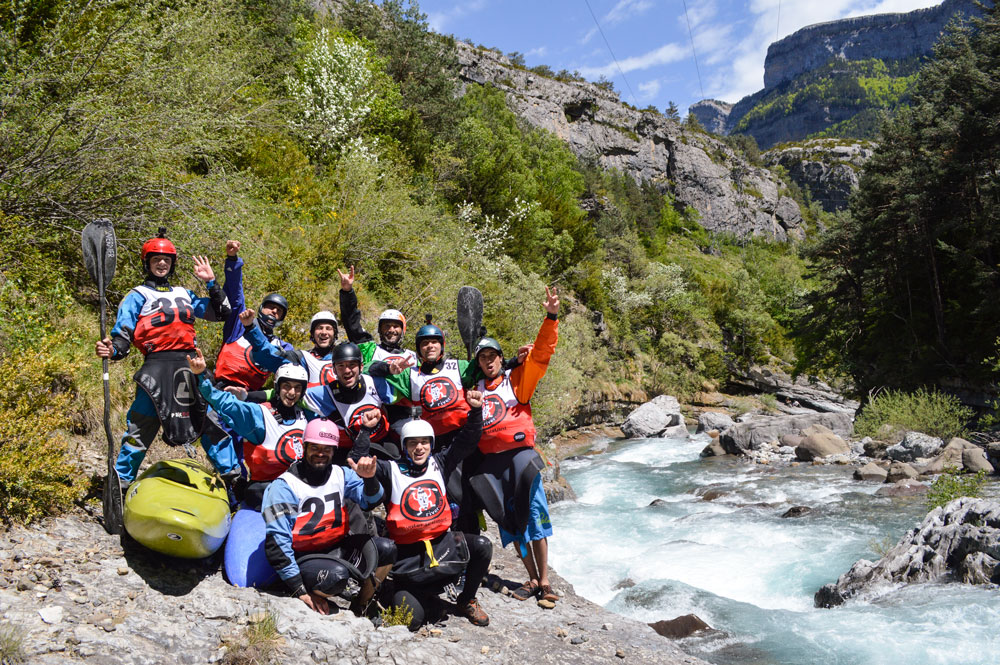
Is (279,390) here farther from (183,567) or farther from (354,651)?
(354,651)

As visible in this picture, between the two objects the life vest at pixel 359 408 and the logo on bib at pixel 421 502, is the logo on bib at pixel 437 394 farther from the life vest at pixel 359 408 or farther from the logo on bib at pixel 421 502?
the logo on bib at pixel 421 502

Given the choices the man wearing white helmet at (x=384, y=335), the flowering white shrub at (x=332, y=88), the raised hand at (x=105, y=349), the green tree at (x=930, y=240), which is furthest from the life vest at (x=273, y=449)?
the green tree at (x=930, y=240)

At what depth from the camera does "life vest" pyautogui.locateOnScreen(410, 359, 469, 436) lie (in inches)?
191

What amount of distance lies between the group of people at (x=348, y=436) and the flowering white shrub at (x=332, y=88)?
12.9 m

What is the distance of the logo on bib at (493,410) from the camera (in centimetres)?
478

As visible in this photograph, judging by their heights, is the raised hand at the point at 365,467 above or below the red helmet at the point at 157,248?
below

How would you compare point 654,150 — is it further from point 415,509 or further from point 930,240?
point 415,509

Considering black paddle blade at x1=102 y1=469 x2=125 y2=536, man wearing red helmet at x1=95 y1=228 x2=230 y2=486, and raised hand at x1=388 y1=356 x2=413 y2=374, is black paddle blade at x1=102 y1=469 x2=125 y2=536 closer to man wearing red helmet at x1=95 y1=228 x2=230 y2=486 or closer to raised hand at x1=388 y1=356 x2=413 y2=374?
man wearing red helmet at x1=95 y1=228 x2=230 y2=486


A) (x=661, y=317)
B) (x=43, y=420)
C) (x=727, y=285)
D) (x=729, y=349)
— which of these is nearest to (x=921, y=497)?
(x=43, y=420)

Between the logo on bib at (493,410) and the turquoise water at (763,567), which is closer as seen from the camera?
the logo on bib at (493,410)

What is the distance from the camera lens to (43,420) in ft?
14.1

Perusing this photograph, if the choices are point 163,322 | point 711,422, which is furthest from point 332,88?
point 711,422

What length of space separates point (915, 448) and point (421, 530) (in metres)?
15.7

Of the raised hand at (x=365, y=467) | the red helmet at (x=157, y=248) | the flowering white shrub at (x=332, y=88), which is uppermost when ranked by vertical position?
the flowering white shrub at (x=332, y=88)
